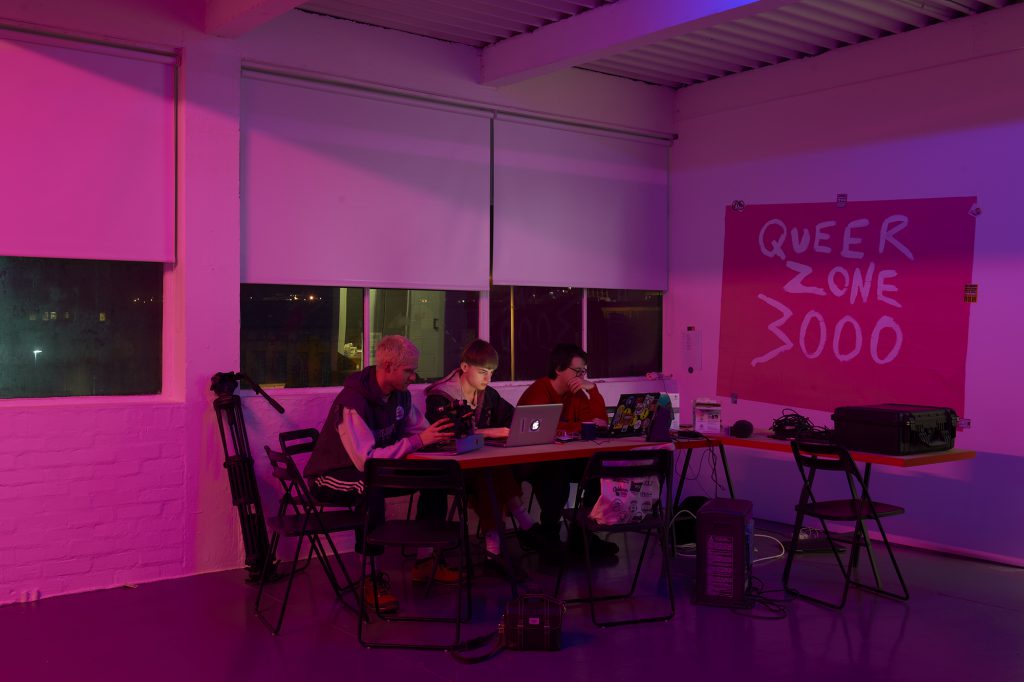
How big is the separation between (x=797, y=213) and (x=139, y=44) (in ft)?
16.1

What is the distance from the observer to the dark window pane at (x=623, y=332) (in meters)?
8.35

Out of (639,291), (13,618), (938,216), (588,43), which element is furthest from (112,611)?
(938,216)

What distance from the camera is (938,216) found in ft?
22.2

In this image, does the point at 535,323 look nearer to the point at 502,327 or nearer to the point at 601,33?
the point at 502,327

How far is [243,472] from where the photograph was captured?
5.85 metres

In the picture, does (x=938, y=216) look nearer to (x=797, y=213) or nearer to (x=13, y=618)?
(x=797, y=213)

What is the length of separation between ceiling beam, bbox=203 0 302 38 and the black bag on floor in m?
3.44

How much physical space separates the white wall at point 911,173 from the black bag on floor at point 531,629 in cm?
348

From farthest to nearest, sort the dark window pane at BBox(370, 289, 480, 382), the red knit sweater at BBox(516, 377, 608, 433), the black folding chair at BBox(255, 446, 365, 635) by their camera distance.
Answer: the dark window pane at BBox(370, 289, 480, 382), the red knit sweater at BBox(516, 377, 608, 433), the black folding chair at BBox(255, 446, 365, 635)

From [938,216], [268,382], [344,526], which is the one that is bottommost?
[344,526]

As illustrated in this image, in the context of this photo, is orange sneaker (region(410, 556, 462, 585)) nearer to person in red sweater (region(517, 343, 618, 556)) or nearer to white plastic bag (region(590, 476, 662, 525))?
person in red sweater (region(517, 343, 618, 556))

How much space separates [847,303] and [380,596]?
4184 millimetres

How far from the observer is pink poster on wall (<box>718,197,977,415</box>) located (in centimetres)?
671

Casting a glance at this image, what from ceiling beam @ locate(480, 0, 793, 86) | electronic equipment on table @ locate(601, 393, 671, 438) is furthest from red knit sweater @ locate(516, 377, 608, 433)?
ceiling beam @ locate(480, 0, 793, 86)
